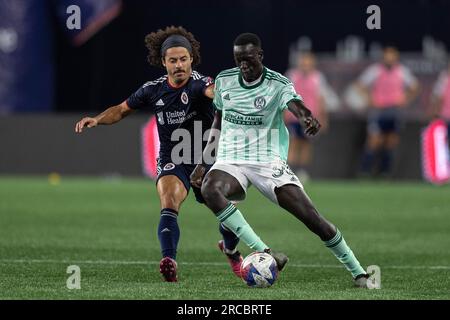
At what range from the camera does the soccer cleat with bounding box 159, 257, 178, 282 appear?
8.77 metres

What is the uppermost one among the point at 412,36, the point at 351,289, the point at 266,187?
the point at 412,36

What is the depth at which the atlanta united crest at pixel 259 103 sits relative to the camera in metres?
8.79

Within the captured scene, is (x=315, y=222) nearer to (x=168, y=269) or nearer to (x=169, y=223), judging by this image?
(x=168, y=269)

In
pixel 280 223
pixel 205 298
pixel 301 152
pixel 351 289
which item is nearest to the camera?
pixel 205 298

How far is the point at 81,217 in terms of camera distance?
593 inches

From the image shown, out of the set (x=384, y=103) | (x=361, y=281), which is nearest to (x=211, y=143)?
(x=361, y=281)

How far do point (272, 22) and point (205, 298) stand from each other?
51.8ft

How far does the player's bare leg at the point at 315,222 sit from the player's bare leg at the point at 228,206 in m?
0.30

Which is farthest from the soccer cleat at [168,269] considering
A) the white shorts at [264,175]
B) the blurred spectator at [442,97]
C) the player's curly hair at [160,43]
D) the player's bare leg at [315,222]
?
the blurred spectator at [442,97]

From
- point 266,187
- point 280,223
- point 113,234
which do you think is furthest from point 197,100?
point 280,223

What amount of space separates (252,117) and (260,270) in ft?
3.91

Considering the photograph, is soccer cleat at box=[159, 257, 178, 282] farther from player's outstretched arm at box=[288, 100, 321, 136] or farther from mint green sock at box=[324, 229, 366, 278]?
player's outstretched arm at box=[288, 100, 321, 136]

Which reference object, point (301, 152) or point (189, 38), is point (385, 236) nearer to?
point (189, 38)

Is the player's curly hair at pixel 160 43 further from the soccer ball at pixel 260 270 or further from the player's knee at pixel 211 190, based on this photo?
the soccer ball at pixel 260 270
